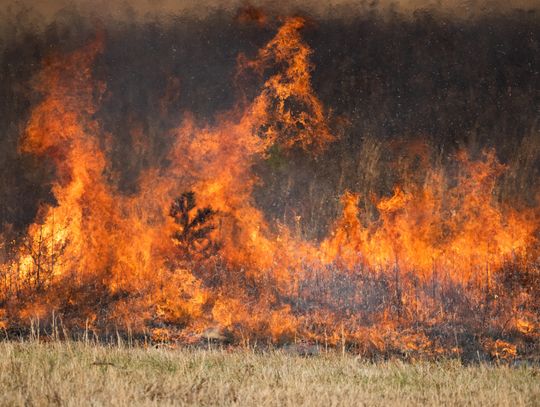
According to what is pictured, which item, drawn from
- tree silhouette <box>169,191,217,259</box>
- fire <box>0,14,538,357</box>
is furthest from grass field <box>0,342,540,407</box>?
tree silhouette <box>169,191,217,259</box>

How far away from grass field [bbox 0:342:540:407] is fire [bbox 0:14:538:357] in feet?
10.1

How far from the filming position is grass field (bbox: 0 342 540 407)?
25.6 feet

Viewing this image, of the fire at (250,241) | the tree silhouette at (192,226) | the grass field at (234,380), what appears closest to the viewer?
the grass field at (234,380)

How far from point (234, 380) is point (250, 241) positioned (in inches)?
404

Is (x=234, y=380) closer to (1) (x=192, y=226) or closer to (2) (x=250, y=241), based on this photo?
(2) (x=250, y=241)

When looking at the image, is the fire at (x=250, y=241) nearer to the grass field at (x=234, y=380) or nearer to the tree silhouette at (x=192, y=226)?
the tree silhouette at (x=192, y=226)

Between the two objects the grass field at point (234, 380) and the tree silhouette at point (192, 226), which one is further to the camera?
the tree silhouette at point (192, 226)

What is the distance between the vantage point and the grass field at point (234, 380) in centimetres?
782

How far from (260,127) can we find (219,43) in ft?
8.74

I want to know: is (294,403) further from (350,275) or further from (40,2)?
(40,2)

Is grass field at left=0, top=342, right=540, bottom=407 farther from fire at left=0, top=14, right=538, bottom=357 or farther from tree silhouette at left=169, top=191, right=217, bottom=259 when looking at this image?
tree silhouette at left=169, top=191, right=217, bottom=259

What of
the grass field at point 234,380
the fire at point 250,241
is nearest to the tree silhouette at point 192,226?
the fire at point 250,241

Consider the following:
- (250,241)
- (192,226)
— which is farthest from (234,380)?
(192,226)

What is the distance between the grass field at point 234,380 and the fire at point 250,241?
10.1ft
